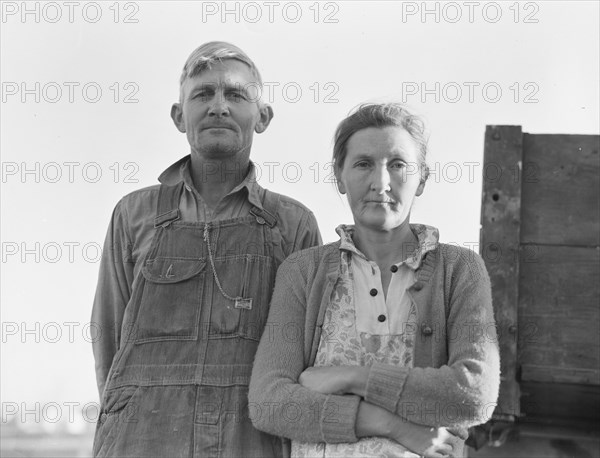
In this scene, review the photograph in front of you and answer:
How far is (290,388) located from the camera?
2955mm

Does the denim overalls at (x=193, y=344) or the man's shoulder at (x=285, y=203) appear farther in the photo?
the man's shoulder at (x=285, y=203)

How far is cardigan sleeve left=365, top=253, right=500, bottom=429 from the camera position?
2.84m

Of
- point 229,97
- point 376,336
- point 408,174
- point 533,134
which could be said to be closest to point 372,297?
point 376,336

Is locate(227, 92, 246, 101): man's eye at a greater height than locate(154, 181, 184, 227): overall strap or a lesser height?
greater

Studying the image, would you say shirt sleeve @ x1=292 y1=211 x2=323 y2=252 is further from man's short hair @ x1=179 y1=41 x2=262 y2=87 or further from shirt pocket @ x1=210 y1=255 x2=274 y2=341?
man's short hair @ x1=179 y1=41 x2=262 y2=87

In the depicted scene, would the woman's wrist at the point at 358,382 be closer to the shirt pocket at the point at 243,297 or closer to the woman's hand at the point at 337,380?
the woman's hand at the point at 337,380

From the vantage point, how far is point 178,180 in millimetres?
3754

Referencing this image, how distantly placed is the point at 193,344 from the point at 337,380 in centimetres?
65

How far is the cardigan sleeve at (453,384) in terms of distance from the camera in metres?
2.84

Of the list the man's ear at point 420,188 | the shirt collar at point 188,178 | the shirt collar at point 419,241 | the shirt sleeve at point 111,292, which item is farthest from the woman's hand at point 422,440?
the shirt sleeve at point 111,292

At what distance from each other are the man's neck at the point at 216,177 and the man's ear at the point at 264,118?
0.52ft

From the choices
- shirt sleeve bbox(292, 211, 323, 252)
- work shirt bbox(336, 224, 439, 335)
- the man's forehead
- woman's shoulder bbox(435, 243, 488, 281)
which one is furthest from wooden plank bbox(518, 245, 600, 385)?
the man's forehead

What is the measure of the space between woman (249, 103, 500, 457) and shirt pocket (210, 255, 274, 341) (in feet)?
0.48

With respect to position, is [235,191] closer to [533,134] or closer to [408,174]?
[408,174]
